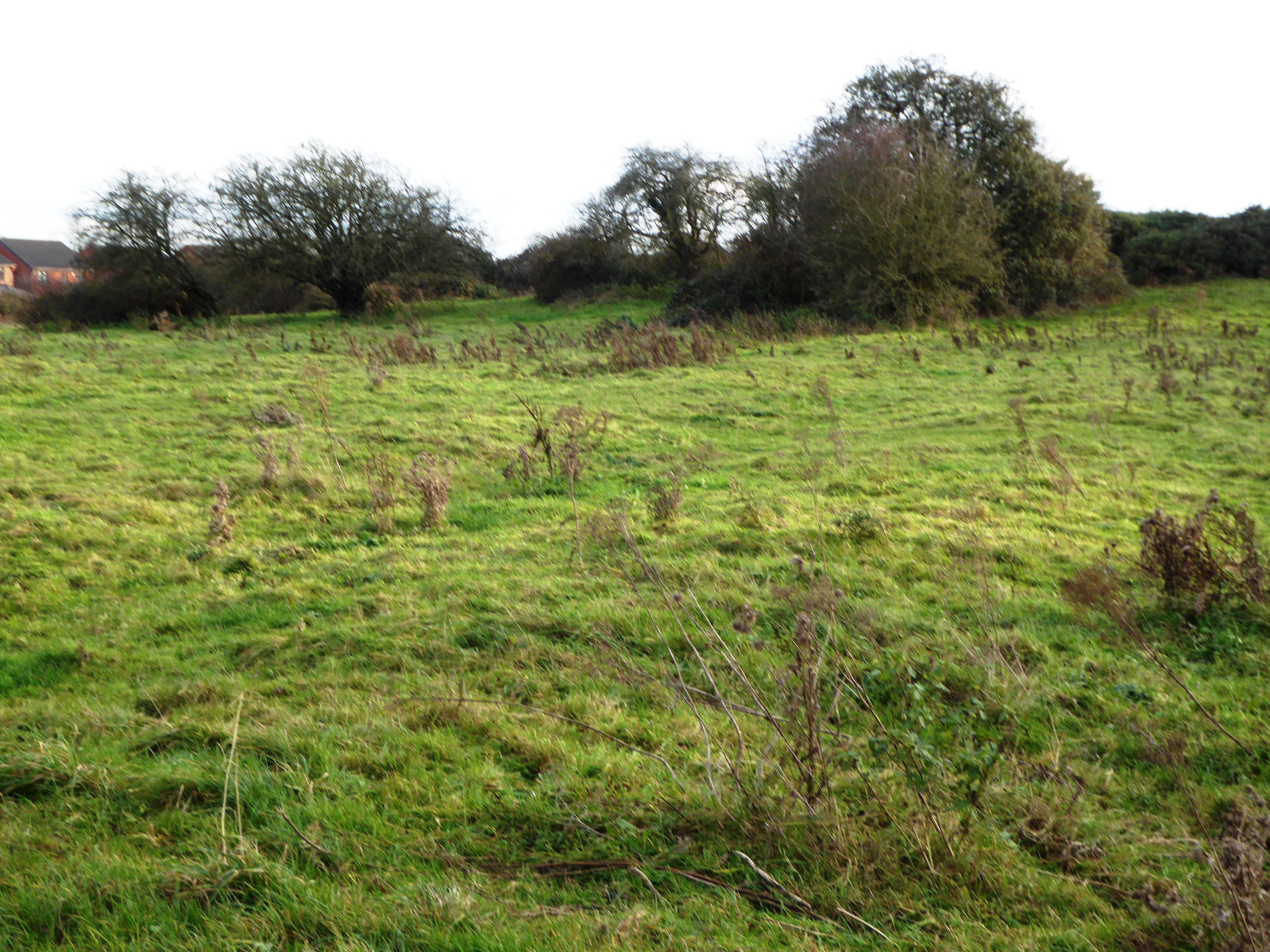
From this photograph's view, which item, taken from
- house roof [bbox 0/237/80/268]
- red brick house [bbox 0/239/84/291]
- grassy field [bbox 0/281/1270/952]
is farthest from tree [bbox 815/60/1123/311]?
house roof [bbox 0/237/80/268]

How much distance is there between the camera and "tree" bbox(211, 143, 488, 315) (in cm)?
3212

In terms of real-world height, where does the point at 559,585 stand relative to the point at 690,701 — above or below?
below

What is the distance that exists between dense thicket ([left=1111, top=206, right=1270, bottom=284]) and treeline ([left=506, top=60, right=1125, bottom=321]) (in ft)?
9.03

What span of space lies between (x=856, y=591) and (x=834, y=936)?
3467mm

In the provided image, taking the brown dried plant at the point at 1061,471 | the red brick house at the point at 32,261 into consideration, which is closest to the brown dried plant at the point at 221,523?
the brown dried plant at the point at 1061,471

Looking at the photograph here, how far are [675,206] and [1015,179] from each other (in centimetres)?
1568

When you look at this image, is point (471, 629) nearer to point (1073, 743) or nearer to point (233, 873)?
point (233, 873)

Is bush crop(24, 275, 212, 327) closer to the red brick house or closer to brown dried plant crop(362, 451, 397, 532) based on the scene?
brown dried plant crop(362, 451, 397, 532)

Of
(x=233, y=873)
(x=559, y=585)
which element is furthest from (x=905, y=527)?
(x=233, y=873)

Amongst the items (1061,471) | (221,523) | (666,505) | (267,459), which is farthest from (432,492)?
(1061,471)

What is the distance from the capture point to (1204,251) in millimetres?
34312

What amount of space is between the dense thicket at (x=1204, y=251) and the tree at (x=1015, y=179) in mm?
4240

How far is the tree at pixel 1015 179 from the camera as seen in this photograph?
96.4ft

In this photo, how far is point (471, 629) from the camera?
212 inches
